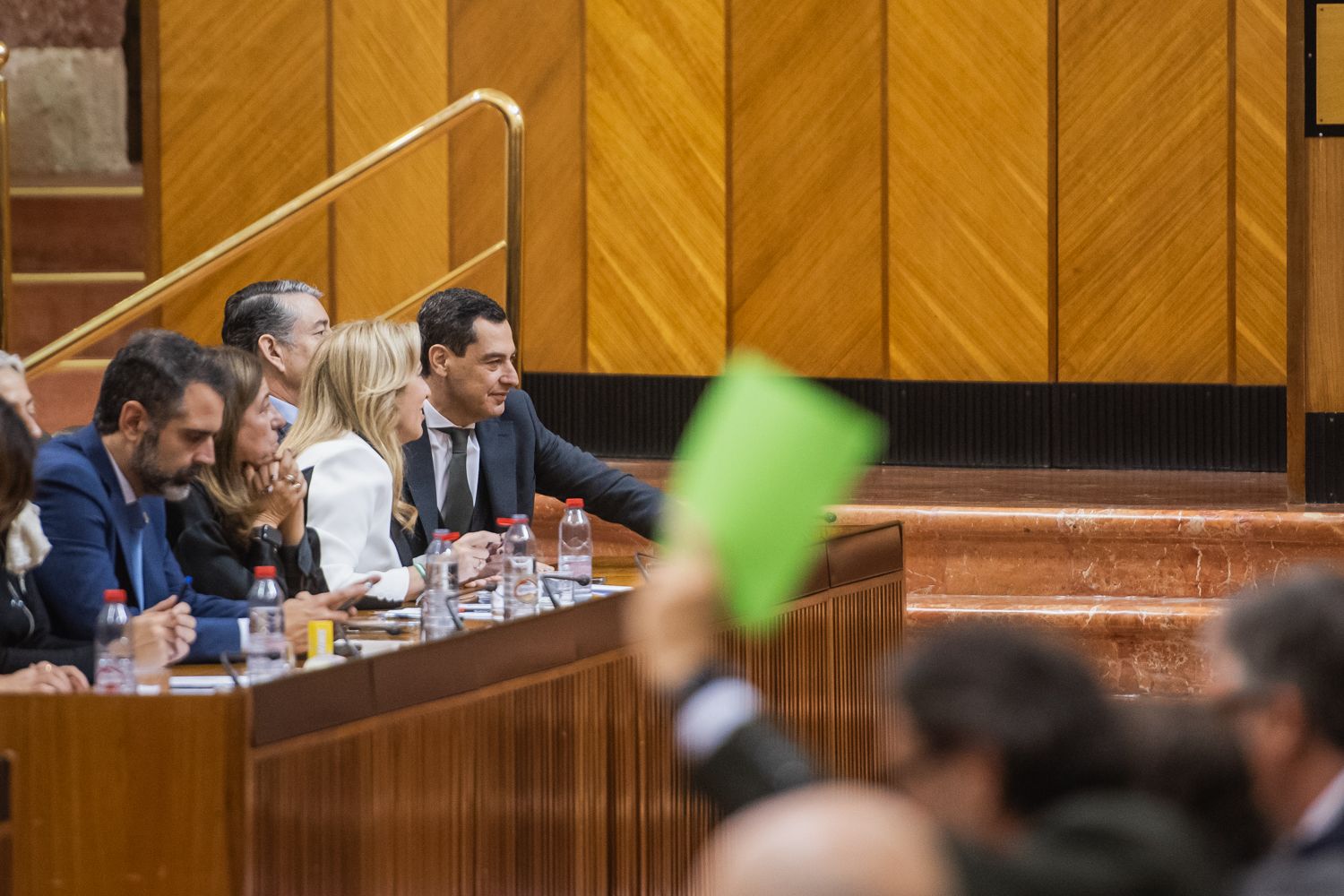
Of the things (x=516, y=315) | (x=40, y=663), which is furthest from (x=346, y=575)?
(x=516, y=315)

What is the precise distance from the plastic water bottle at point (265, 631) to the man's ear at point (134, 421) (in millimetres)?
305

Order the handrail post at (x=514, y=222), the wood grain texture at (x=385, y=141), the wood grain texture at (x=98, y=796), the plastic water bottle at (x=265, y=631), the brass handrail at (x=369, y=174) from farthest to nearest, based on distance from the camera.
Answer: the wood grain texture at (x=385, y=141) < the handrail post at (x=514, y=222) < the brass handrail at (x=369, y=174) < the plastic water bottle at (x=265, y=631) < the wood grain texture at (x=98, y=796)

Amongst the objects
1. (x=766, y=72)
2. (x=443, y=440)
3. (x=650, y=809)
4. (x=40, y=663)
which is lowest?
(x=650, y=809)

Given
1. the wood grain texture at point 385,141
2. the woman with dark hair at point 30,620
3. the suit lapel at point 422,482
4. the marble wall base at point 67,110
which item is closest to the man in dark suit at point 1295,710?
the woman with dark hair at point 30,620

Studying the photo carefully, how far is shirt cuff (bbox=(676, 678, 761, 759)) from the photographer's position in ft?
5.27

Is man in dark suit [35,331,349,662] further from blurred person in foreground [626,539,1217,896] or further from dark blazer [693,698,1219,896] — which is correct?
dark blazer [693,698,1219,896]

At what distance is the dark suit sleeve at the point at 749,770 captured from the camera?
62.0 inches

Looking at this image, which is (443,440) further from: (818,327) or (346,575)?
(818,327)

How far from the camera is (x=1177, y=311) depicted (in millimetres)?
7051

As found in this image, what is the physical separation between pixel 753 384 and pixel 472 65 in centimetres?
617

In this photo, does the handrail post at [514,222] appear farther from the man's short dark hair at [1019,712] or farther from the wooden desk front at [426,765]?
the man's short dark hair at [1019,712]

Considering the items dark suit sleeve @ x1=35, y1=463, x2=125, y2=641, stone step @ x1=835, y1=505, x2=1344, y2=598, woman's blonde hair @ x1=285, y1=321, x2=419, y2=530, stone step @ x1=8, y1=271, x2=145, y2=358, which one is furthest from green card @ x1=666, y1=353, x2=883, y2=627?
stone step @ x1=8, y1=271, x2=145, y2=358

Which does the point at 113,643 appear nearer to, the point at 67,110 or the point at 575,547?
the point at 575,547

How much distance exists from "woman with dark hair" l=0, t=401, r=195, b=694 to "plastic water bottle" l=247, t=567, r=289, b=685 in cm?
10
